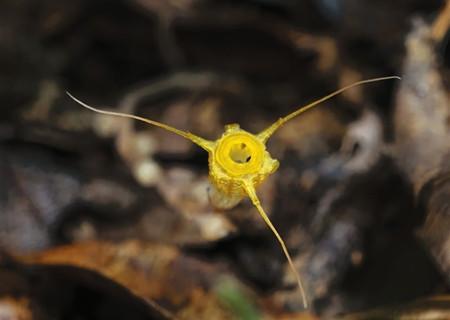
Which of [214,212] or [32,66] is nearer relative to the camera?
[214,212]

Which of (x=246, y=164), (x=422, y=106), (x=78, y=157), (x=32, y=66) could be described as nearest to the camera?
(x=246, y=164)

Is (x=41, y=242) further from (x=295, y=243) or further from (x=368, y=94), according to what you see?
(x=368, y=94)

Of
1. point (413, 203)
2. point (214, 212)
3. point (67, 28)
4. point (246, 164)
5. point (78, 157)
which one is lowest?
point (246, 164)

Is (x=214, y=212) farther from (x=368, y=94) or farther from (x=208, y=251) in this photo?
(x=368, y=94)

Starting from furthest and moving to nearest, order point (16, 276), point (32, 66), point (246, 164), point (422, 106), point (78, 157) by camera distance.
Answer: point (32, 66), point (78, 157), point (422, 106), point (16, 276), point (246, 164)

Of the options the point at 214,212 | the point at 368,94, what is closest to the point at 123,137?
the point at 214,212

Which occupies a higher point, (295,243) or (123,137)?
(123,137)
